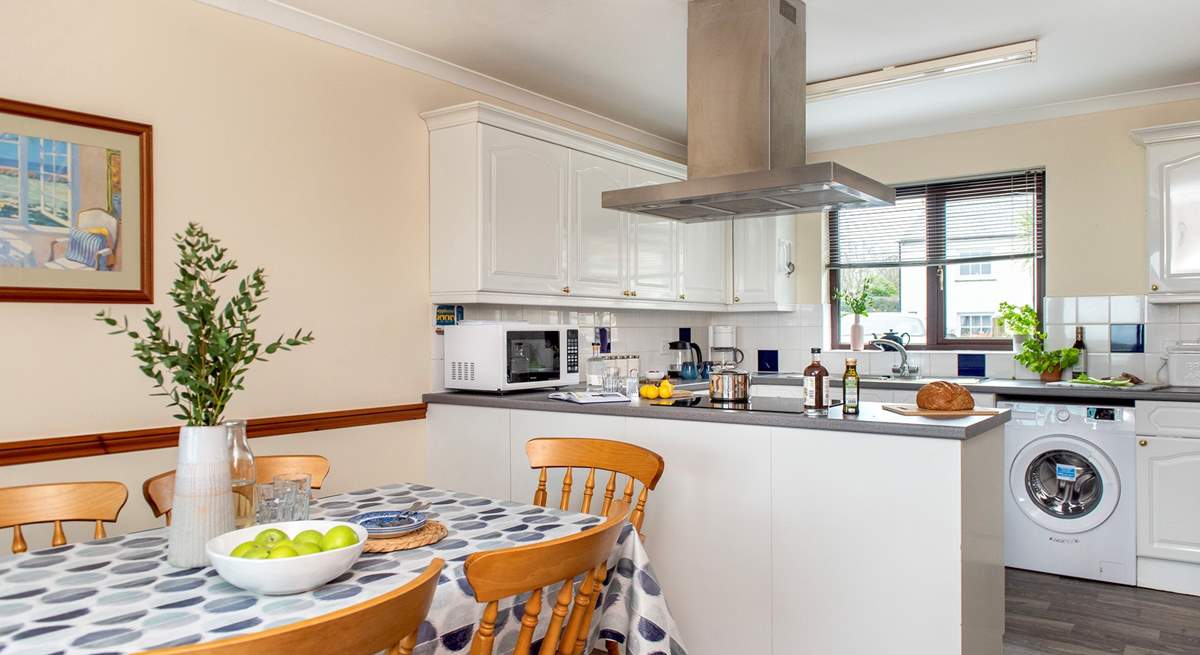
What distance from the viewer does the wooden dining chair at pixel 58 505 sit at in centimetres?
192

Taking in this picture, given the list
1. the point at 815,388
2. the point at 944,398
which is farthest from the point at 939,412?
the point at 815,388

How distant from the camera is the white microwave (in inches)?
142

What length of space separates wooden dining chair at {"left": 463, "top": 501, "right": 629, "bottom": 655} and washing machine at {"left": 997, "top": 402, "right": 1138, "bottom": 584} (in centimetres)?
324

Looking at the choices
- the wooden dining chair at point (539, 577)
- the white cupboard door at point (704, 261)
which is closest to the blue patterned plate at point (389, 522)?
the wooden dining chair at point (539, 577)

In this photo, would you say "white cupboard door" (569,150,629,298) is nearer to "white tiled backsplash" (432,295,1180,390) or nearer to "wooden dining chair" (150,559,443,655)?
"white tiled backsplash" (432,295,1180,390)

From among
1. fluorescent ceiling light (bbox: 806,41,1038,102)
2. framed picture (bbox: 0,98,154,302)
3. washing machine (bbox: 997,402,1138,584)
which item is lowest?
washing machine (bbox: 997,402,1138,584)

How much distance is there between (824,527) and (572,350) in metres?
1.74

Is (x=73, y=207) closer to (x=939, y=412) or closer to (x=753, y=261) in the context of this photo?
(x=939, y=412)

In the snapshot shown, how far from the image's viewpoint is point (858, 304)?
17.1 feet

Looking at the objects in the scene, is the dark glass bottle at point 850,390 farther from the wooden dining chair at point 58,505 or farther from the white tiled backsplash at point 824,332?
the wooden dining chair at point 58,505

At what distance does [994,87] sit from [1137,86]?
0.73m

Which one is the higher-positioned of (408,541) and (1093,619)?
(408,541)

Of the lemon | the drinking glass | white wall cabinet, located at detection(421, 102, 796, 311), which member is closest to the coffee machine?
white wall cabinet, located at detection(421, 102, 796, 311)

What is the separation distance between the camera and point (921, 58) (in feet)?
12.3
